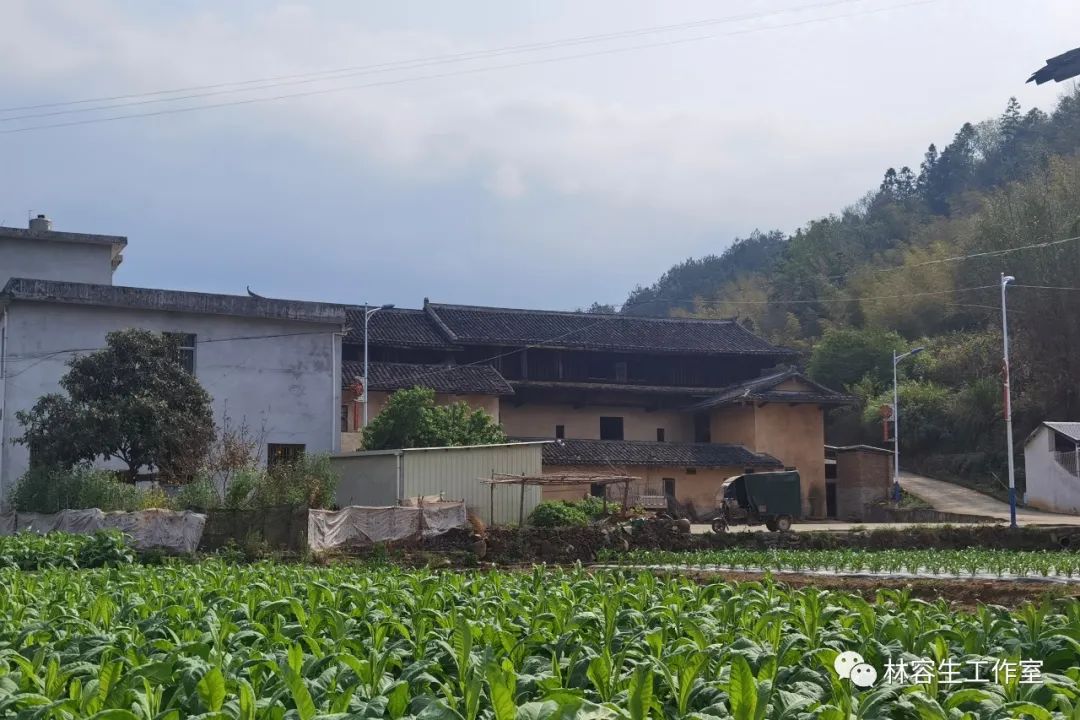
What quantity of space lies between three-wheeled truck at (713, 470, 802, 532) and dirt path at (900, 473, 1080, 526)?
8233 mm

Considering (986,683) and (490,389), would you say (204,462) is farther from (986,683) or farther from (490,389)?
(986,683)

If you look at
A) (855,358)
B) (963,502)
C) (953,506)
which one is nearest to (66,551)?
(953,506)

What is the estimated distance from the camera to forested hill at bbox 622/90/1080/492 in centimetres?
5372

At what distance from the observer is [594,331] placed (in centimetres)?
5069

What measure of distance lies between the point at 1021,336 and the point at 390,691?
178 feet

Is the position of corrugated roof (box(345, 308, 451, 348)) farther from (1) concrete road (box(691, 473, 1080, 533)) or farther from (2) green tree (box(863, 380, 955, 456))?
(2) green tree (box(863, 380, 955, 456))

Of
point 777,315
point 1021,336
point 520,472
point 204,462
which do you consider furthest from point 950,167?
point 204,462

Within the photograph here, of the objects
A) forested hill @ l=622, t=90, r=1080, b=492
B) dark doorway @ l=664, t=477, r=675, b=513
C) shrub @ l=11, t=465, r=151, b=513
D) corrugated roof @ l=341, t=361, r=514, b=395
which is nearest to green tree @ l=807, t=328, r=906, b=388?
forested hill @ l=622, t=90, r=1080, b=492

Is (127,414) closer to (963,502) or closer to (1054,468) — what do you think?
(963,502)

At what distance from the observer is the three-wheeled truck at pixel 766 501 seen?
3731 cm

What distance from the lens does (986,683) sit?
583 cm

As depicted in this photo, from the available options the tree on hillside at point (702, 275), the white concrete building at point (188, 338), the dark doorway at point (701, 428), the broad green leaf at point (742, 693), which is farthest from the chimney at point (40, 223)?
the tree on hillside at point (702, 275)

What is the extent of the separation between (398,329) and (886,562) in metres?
28.0

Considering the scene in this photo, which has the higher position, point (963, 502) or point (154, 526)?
point (154, 526)
